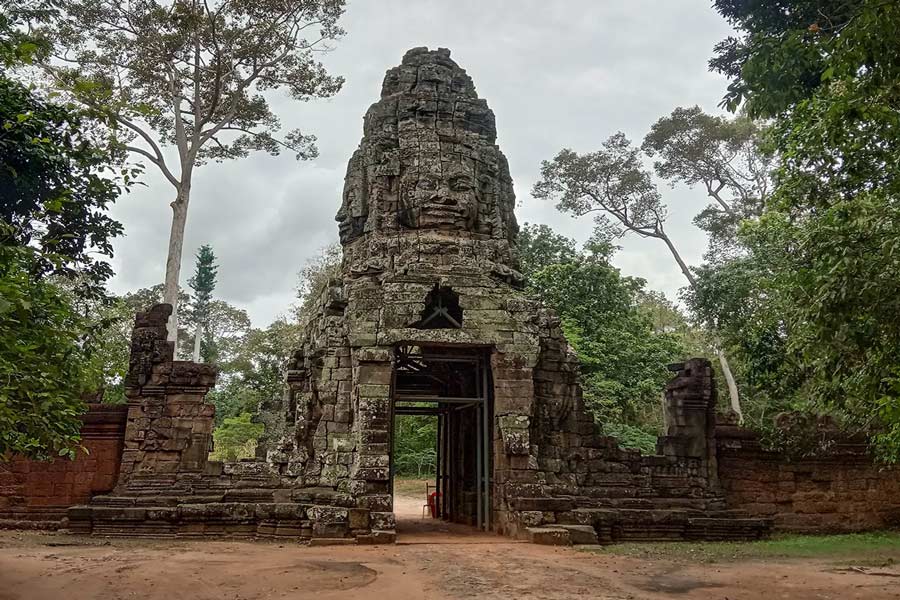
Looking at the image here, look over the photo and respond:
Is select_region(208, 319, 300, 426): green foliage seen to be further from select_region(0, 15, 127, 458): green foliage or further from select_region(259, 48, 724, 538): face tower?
select_region(0, 15, 127, 458): green foliage

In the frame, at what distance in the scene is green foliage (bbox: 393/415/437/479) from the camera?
28312mm

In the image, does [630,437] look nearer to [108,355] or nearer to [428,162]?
[428,162]

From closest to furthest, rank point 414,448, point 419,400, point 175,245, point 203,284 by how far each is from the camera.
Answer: point 419,400 → point 175,245 → point 414,448 → point 203,284

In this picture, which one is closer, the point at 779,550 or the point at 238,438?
the point at 779,550

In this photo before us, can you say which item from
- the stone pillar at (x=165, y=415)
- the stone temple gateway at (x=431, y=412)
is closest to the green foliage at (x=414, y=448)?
the stone temple gateway at (x=431, y=412)

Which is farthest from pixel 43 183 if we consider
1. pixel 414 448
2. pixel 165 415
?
pixel 414 448

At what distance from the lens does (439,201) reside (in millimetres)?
12406

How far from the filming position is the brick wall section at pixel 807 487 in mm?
12461

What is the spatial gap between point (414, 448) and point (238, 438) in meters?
7.62

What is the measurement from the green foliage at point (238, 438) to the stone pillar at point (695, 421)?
56.9ft

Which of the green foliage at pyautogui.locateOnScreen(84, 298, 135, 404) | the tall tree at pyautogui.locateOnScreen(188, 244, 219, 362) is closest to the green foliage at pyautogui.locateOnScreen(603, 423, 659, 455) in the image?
the green foliage at pyautogui.locateOnScreen(84, 298, 135, 404)

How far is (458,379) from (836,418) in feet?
23.6

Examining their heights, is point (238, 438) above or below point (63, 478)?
above

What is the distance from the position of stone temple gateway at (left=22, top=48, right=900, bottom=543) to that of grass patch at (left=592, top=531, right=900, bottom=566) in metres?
0.42
